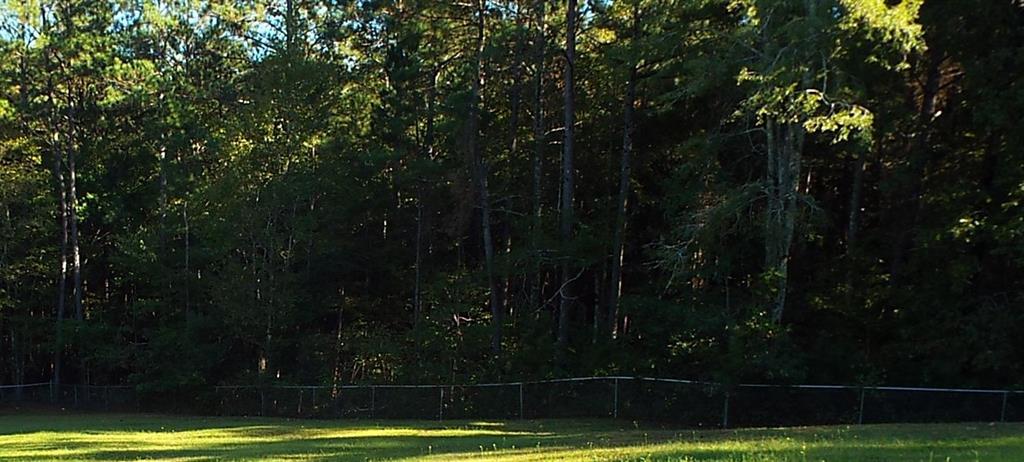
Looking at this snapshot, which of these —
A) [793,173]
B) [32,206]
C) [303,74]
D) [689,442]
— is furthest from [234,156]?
[689,442]

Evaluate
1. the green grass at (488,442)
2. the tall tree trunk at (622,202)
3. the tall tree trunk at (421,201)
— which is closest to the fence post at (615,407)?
the green grass at (488,442)

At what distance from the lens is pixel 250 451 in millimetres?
14047

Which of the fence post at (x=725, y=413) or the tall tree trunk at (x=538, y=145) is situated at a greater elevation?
the tall tree trunk at (x=538, y=145)

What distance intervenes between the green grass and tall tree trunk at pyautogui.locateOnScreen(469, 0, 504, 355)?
5189mm

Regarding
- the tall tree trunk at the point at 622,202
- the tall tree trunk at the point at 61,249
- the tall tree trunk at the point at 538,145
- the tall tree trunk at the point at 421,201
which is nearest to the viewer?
the tall tree trunk at the point at 622,202

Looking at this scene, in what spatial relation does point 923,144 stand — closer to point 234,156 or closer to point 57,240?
point 234,156

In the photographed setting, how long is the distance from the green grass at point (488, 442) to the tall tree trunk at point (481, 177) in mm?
5189

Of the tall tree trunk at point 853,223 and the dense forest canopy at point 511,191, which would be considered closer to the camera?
the dense forest canopy at point 511,191

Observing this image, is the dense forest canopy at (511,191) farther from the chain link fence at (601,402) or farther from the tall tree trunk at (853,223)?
the chain link fence at (601,402)

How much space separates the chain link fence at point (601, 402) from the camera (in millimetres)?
16359

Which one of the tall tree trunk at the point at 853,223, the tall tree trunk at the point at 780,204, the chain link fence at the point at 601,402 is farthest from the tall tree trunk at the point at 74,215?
the tall tree trunk at the point at 853,223

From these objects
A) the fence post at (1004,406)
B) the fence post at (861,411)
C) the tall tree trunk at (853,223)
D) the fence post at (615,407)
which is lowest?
the fence post at (615,407)

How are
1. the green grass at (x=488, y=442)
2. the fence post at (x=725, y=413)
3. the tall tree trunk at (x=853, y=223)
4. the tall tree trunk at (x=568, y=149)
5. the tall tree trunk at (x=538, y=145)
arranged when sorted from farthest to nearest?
the tall tree trunk at (x=538, y=145), the tall tree trunk at (x=568, y=149), the tall tree trunk at (x=853, y=223), the fence post at (x=725, y=413), the green grass at (x=488, y=442)

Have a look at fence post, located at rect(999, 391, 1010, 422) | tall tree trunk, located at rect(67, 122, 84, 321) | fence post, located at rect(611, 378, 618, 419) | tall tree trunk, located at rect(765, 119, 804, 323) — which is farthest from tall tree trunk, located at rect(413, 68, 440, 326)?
fence post, located at rect(999, 391, 1010, 422)
